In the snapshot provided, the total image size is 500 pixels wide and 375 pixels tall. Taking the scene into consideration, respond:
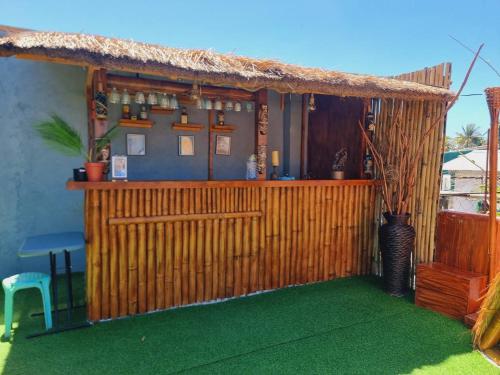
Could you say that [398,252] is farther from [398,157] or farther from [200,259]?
[200,259]

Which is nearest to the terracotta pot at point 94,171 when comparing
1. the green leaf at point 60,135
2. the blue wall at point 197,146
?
the green leaf at point 60,135

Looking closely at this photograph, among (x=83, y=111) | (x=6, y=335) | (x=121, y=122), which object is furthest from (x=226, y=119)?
(x=6, y=335)

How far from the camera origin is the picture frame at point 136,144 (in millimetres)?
4629

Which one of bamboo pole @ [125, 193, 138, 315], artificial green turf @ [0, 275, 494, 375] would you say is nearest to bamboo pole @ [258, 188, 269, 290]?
artificial green turf @ [0, 275, 494, 375]

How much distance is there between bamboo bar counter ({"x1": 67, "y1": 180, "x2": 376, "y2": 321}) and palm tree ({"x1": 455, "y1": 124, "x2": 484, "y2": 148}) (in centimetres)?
3283

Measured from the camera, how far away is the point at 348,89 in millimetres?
3652

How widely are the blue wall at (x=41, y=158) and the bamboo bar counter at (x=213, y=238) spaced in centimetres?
151

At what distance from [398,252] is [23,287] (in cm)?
368

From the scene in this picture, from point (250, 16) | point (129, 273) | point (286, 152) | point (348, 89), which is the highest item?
point (250, 16)

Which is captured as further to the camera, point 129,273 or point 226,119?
point 226,119

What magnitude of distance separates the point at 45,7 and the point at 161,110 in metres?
3.95

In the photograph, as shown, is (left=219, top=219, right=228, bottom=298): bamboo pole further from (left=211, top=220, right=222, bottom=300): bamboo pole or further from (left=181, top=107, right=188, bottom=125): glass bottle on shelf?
(left=181, top=107, right=188, bottom=125): glass bottle on shelf

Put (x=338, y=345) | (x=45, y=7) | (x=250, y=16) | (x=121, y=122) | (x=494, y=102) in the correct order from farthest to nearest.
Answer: (x=250, y=16), (x=45, y=7), (x=121, y=122), (x=494, y=102), (x=338, y=345)

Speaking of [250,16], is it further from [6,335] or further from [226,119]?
[6,335]
